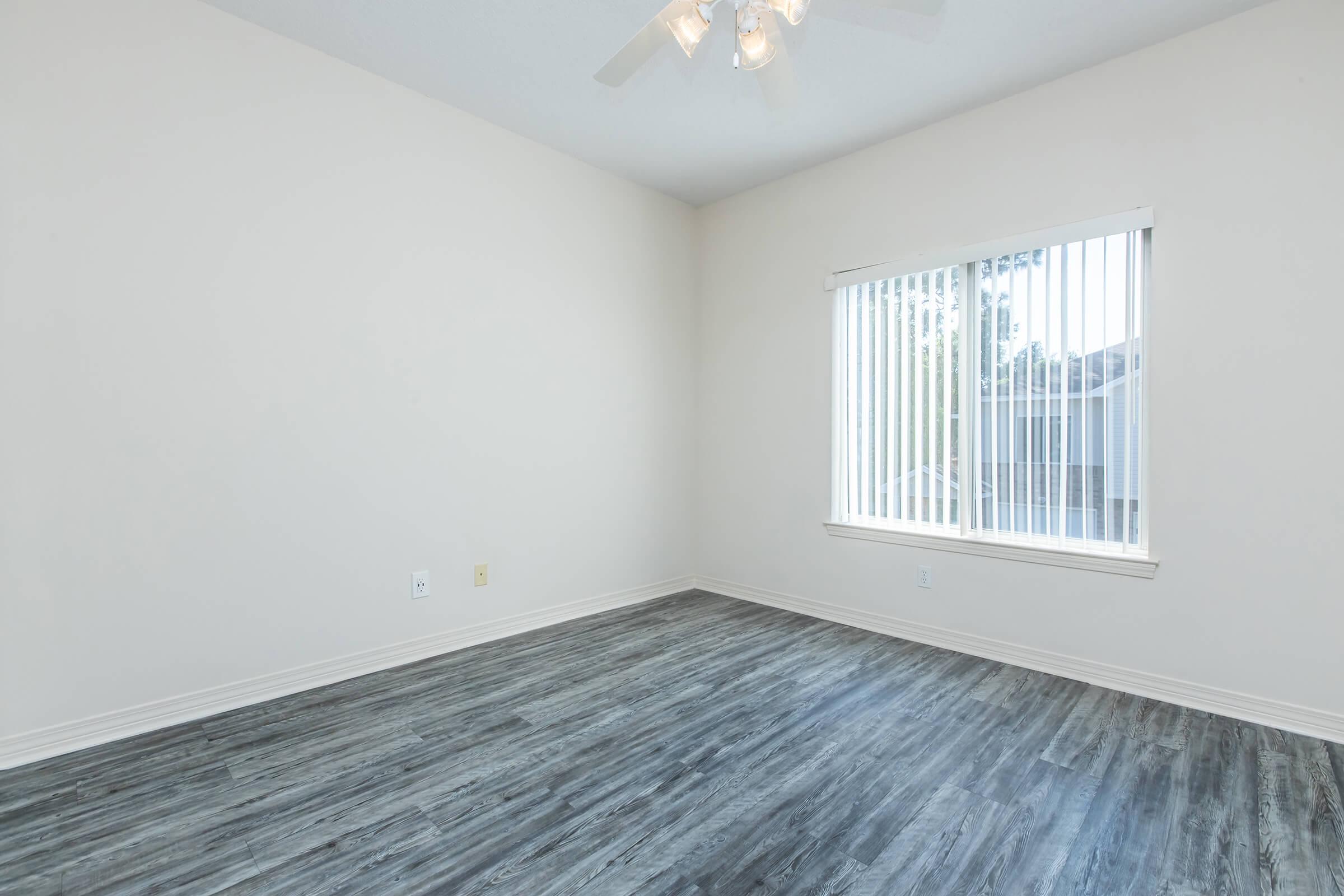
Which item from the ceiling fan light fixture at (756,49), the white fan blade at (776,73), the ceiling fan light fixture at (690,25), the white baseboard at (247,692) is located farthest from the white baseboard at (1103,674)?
the ceiling fan light fixture at (690,25)

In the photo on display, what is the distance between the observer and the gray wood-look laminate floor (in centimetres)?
154

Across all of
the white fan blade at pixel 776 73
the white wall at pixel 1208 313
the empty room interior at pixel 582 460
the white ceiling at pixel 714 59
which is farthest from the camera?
the white ceiling at pixel 714 59

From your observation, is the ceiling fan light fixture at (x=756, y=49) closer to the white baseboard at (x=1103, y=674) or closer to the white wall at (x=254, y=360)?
the white wall at (x=254, y=360)

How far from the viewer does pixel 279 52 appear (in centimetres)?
254

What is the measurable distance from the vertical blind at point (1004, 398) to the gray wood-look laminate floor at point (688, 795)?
0.81 m

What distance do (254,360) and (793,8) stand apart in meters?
2.34

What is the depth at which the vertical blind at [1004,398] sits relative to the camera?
2689 millimetres

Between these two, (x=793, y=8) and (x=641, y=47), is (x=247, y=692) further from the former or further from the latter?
(x=793, y=8)

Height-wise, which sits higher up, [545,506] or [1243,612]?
[545,506]

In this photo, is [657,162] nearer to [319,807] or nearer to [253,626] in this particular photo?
[253,626]

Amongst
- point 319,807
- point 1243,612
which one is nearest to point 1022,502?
point 1243,612

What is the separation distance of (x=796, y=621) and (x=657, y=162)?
9.20 feet

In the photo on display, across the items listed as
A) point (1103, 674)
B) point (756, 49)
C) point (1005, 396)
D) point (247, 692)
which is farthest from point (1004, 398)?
point (247, 692)

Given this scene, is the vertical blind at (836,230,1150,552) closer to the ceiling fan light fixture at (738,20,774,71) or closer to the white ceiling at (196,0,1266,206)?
the white ceiling at (196,0,1266,206)
